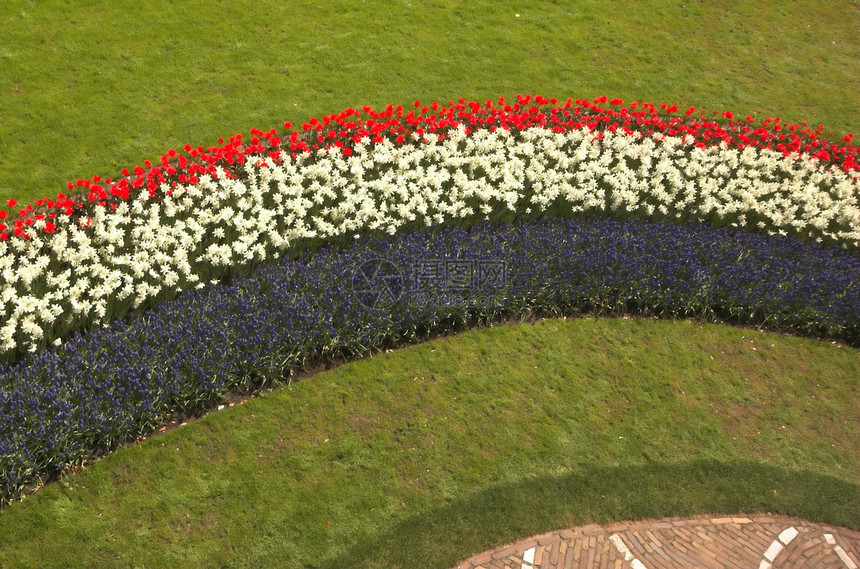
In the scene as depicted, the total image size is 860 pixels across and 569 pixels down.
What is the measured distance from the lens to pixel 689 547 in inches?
276

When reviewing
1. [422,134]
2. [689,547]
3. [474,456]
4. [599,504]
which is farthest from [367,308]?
[422,134]

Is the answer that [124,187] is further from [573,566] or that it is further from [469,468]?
[573,566]

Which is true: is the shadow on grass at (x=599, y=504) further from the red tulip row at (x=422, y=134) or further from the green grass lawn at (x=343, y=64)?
the green grass lawn at (x=343, y=64)

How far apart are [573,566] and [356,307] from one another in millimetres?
3947

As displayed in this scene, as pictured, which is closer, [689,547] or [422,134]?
[689,547]

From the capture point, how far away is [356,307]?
8391 millimetres

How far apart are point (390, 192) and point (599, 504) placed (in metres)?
5.41

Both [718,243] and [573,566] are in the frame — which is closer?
[573,566]

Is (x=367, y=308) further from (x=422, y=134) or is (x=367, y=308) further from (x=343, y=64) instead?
(x=343, y=64)

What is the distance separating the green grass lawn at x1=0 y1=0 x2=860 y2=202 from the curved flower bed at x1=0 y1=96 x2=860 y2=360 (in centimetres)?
111

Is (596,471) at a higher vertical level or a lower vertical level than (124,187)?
lower

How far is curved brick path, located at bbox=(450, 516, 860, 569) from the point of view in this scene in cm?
666

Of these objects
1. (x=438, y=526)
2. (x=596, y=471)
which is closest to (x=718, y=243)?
(x=596, y=471)

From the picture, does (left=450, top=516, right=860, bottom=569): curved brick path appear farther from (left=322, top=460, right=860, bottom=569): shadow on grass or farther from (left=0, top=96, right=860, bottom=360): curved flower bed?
(left=0, top=96, right=860, bottom=360): curved flower bed
